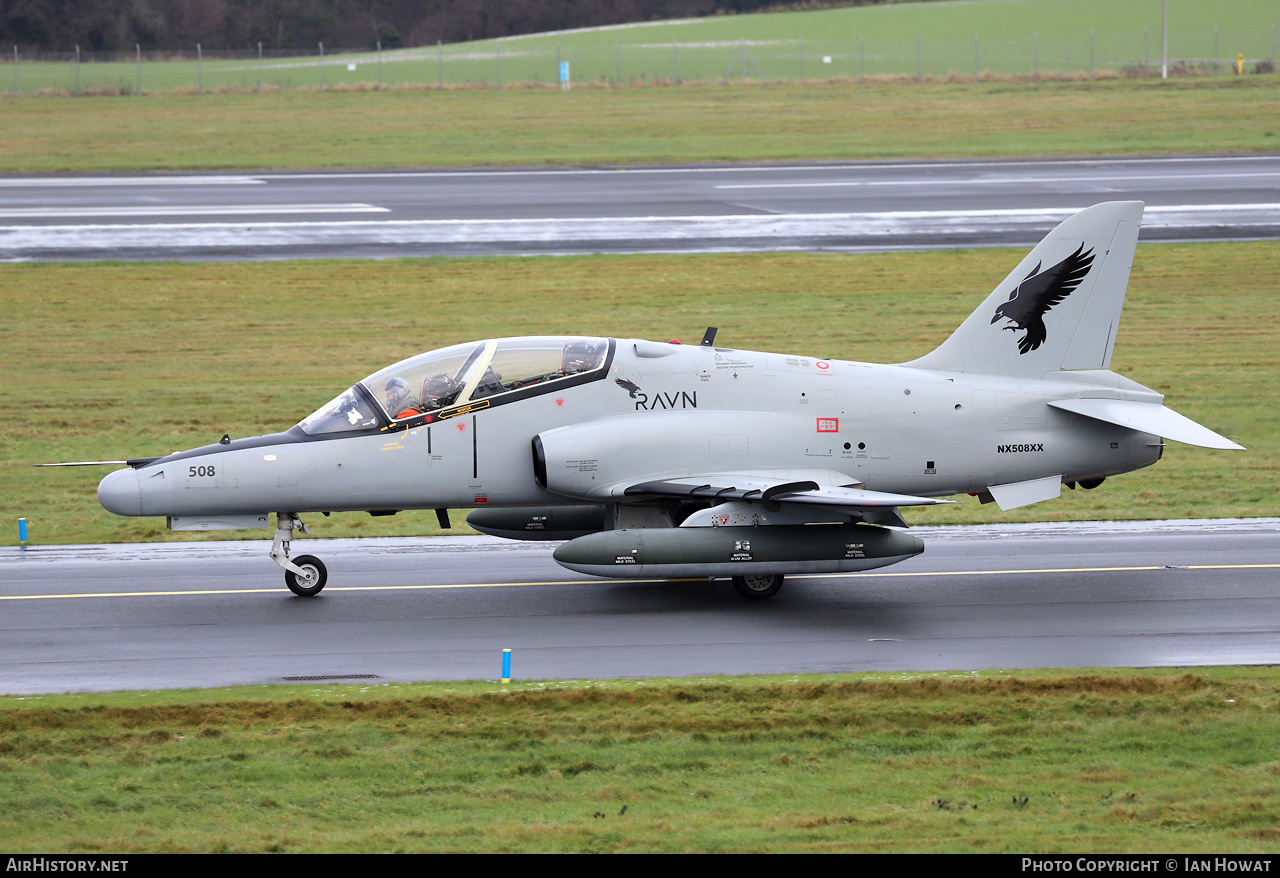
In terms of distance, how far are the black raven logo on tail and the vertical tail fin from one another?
12mm

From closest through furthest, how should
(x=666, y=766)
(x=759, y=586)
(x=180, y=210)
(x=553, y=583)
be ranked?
(x=666, y=766) → (x=759, y=586) → (x=553, y=583) → (x=180, y=210)

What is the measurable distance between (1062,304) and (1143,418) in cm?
168

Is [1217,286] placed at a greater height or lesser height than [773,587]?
greater

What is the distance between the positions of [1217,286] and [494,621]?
25.5 meters

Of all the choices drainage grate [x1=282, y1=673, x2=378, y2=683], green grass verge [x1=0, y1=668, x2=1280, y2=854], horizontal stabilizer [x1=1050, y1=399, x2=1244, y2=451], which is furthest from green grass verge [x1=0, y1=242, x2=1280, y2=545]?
green grass verge [x1=0, y1=668, x2=1280, y2=854]

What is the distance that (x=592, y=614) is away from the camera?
15320 mm

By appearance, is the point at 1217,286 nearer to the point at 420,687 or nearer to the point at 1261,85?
the point at 420,687

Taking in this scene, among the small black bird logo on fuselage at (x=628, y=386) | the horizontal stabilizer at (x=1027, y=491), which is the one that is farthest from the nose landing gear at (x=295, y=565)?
the horizontal stabilizer at (x=1027, y=491)

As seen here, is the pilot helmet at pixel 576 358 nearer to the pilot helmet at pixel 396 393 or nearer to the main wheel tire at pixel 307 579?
the pilot helmet at pixel 396 393

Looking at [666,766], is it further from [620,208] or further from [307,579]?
[620,208]

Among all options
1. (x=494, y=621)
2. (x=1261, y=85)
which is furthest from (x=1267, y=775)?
(x=1261, y=85)

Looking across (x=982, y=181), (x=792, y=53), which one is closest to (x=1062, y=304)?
(x=982, y=181)

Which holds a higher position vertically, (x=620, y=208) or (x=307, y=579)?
(x=620, y=208)

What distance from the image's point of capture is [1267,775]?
409 inches
